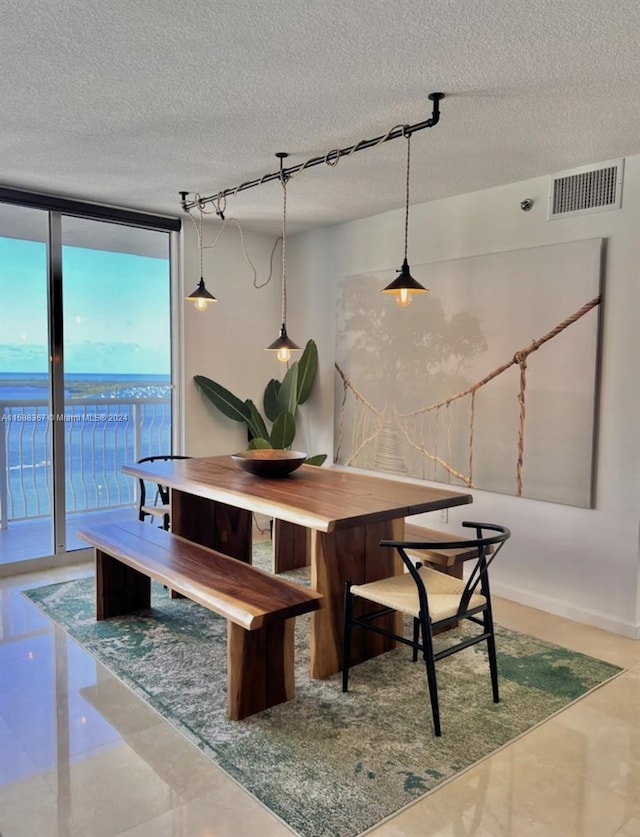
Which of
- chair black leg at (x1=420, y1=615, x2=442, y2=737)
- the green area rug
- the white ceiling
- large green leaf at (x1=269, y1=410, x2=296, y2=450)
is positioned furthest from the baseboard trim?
the white ceiling

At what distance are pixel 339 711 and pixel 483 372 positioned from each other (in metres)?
2.26

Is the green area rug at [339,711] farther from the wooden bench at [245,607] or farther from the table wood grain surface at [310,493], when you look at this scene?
the table wood grain surface at [310,493]

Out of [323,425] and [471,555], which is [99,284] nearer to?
[323,425]

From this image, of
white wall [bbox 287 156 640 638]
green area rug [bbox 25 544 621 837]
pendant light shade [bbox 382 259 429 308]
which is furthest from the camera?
white wall [bbox 287 156 640 638]

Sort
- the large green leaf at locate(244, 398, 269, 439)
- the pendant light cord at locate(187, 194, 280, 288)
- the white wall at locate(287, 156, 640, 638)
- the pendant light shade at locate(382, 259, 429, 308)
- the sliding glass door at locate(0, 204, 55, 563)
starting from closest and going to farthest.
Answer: the pendant light shade at locate(382, 259, 429, 308) → the white wall at locate(287, 156, 640, 638) → the sliding glass door at locate(0, 204, 55, 563) → the pendant light cord at locate(187, 194, 280, 288) → the large green leaf at locate(244, 398, 269, 439)

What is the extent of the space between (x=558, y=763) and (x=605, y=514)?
62.2 inches

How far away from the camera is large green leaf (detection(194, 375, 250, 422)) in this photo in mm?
4973

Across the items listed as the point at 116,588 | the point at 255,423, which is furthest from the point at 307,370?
the point at 116,588

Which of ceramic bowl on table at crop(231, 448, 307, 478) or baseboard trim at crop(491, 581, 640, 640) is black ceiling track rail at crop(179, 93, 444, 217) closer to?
ceramic bowl on table at crop(231, 448, 307, 478)

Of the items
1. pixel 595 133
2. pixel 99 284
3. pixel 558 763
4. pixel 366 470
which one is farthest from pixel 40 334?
pixel 558 763

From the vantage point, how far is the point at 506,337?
12.5 feet

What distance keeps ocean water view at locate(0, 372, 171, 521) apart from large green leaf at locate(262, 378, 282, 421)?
0.86m

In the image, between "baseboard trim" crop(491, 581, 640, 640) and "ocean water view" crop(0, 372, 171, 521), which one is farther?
"ocean water view" crop(0, 372, 171, 521)

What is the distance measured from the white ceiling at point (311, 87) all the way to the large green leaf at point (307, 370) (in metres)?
1.57
